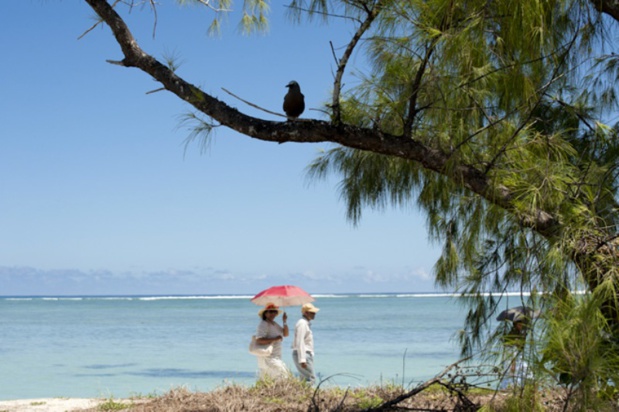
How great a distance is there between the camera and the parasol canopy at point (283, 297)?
670 cm

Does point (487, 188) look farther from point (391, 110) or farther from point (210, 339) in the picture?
point (210, 339)

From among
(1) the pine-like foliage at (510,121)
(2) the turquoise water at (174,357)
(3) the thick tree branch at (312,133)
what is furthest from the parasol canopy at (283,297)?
(3) the thick tree branch at (312,133)

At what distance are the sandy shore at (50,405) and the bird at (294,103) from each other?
2.58 metres

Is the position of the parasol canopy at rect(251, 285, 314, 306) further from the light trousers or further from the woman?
the light trousers

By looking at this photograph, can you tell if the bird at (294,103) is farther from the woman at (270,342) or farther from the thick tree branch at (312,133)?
the woman at (270,342)

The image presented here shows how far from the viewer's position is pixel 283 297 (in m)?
6.72

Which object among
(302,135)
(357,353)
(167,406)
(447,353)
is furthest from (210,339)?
(302,135)

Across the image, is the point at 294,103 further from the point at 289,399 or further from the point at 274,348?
the point at 274,348

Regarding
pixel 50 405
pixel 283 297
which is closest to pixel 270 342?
pixel 283 297

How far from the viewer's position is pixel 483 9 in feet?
8.54

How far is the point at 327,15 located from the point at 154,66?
809mm

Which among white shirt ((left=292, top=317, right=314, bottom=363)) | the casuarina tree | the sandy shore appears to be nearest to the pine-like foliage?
the casuarina tree

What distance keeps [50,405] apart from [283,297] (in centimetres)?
225

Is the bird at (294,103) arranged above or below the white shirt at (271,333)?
above
